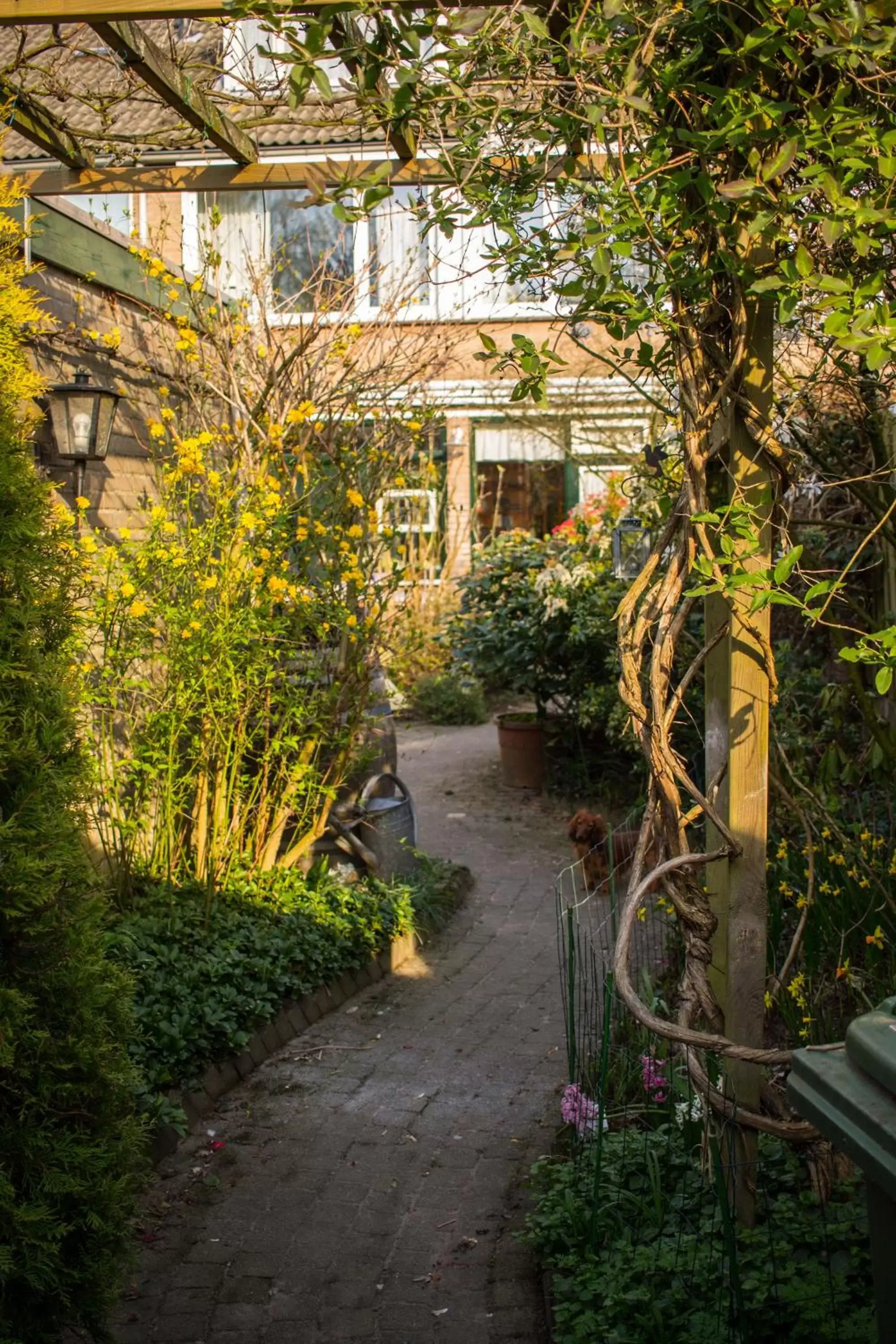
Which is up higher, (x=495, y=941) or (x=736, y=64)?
(x=736, y=64)

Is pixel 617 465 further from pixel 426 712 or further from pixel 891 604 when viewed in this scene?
pixel 891 604

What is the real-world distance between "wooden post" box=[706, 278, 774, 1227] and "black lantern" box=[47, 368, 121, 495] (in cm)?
363

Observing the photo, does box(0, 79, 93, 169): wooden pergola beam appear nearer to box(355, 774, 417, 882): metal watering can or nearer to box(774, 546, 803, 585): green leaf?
box(355, 774, 417, 882): metal watering can

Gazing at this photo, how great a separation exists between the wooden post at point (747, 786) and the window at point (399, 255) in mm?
934

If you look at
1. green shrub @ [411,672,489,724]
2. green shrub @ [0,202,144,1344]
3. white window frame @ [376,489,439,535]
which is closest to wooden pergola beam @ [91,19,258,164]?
green shrub @ [0,202,144,1344]

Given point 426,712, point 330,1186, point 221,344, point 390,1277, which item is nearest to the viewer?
point 390,1277

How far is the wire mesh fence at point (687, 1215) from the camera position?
2.65 meters

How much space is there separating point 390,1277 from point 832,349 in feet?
9.50

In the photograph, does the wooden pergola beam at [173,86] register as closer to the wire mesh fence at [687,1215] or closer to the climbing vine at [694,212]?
the climbing vine at [694,212]

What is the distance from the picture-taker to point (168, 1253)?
141 inches

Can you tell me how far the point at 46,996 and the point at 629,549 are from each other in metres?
5.90

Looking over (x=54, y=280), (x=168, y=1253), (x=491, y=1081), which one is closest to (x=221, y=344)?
(x=54, y=280)

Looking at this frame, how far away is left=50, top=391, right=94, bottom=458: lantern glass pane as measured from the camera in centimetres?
568

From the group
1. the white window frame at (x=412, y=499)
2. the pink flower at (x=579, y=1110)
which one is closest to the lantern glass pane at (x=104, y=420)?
the white window frame at (x=412, y=499)
